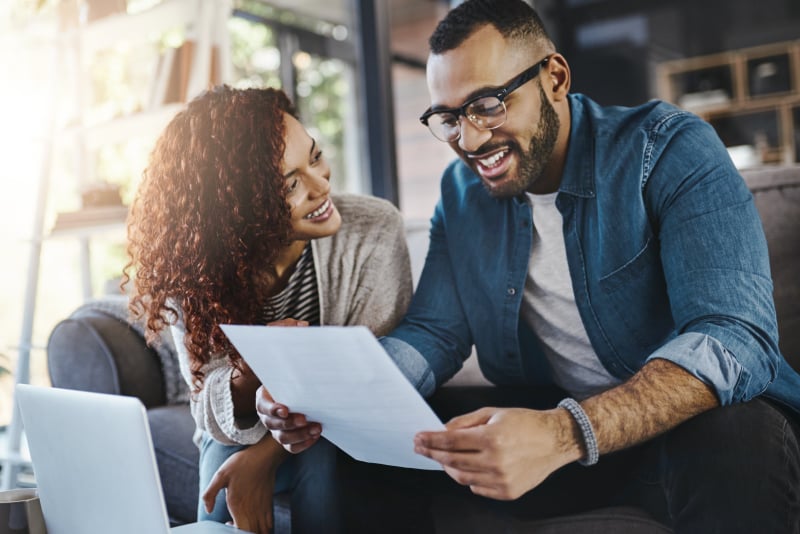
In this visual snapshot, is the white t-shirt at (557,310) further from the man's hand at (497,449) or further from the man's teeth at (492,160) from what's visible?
the man's hand at (497,449)

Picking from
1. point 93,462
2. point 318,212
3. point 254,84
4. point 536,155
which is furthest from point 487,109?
point 254,84

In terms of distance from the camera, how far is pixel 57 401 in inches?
36.4

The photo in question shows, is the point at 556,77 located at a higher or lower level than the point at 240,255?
higher

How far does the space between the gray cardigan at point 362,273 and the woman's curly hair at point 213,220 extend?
66mm

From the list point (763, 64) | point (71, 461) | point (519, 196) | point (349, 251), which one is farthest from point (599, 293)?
point (763, 64)

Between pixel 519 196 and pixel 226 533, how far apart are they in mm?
712

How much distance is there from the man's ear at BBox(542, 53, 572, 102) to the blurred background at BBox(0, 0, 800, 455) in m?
0.73

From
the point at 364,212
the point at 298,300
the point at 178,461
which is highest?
the point at 364,212

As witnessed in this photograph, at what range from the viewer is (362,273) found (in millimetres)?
1481

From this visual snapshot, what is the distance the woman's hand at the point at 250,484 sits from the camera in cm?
123

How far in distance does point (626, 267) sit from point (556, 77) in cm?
33

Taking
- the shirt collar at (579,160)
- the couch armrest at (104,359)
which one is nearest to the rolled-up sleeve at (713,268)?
the shirt collar at (579,160)

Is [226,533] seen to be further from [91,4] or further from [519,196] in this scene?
[91,4]

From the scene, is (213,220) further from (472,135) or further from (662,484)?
(662,484)
